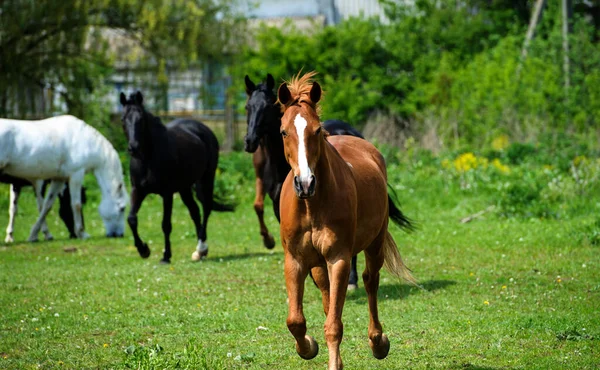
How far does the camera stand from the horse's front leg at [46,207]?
14.0 m

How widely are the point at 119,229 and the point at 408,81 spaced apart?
1332 centimetres

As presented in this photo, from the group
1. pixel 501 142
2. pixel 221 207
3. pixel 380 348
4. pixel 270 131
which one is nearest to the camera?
pixel 380 348

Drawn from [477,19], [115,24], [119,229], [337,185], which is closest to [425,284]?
[337,185]

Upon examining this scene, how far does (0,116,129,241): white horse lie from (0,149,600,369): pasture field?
58 cm

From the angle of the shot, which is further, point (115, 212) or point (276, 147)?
point (115, 212)

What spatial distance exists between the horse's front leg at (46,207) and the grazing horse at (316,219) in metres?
9.33

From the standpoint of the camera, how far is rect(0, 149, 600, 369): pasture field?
240 inches

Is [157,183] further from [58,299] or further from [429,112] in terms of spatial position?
[429,112]

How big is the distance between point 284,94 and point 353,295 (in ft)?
12.2

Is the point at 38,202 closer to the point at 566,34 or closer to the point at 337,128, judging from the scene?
the point at 337,128

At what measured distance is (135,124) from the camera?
35.6 feet

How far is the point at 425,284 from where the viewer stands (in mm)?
8914

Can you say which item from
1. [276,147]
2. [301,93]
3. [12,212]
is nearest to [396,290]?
[276,147]

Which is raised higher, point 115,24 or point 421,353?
point 115,24
